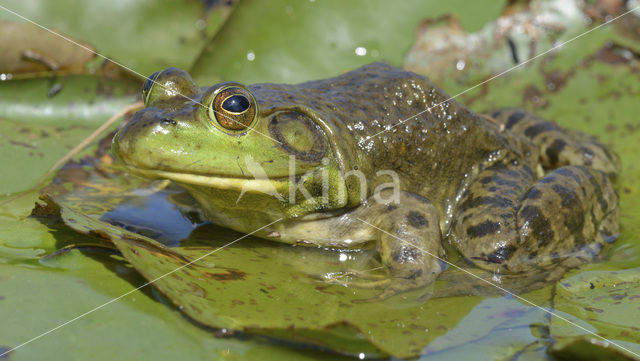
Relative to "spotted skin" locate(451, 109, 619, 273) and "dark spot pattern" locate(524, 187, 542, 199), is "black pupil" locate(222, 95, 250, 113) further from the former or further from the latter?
"dark spot pattern" locate(524, 187, 542, 199)

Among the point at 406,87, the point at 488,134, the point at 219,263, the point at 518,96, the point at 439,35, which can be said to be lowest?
the point at 219,263

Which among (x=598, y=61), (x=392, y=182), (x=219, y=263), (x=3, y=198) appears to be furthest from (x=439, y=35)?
(x=3, y=198)

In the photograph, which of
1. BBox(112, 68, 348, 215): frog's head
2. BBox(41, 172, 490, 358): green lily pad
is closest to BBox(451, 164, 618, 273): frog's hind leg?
BBox(41, 172, 490, 358): green lily pad

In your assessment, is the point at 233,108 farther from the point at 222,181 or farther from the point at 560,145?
the point at 560,145

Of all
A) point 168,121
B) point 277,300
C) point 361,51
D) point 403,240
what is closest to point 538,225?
point 403,240

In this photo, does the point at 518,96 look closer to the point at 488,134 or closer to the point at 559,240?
the point at 488,134

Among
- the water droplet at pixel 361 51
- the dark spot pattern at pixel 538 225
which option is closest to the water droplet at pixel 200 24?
the water droplet at pixel 361 51
